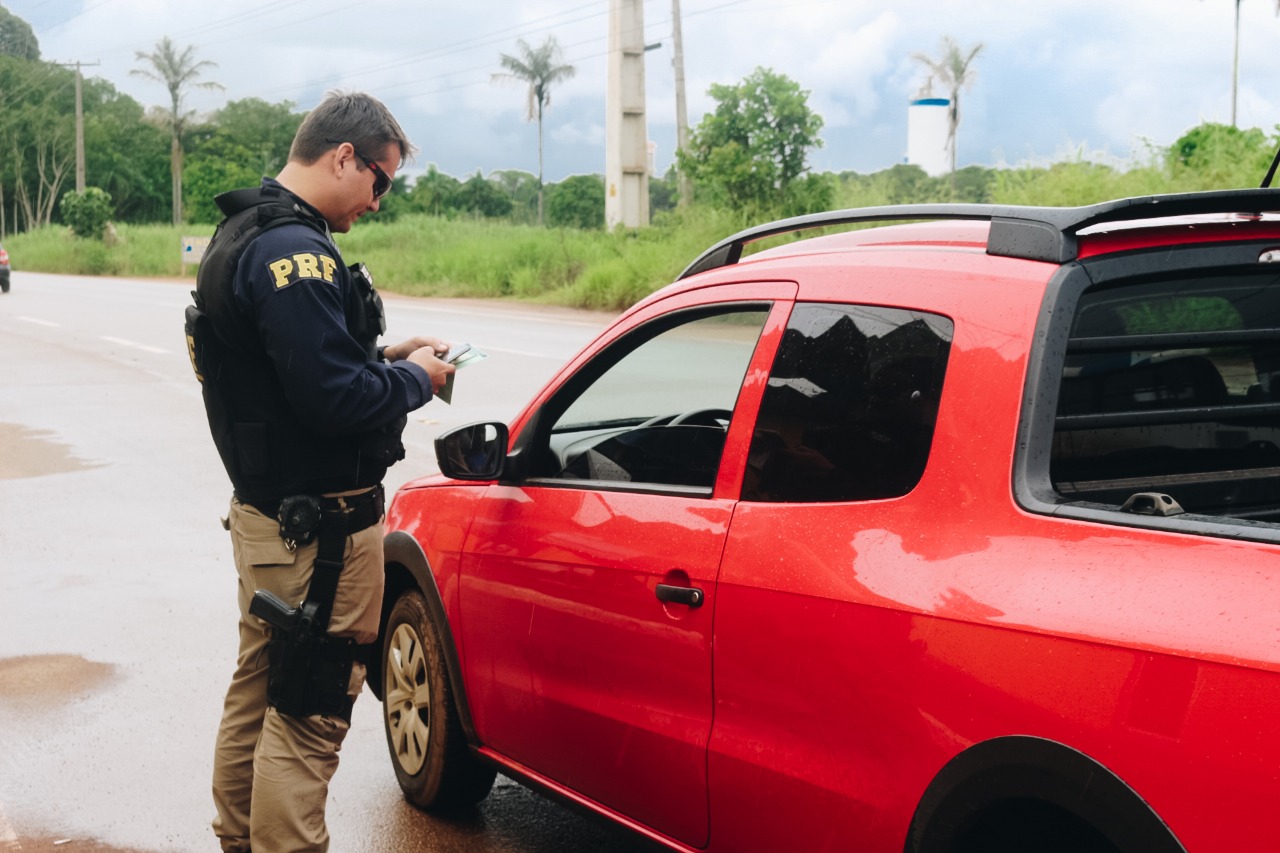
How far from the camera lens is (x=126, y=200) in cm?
10550

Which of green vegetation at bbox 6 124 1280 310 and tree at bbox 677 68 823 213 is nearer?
green vegetation at bbox 6 124 1280 310

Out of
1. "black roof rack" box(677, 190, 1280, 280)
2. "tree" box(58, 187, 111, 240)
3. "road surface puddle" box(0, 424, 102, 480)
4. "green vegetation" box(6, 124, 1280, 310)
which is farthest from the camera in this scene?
"tree" box(58, 187, 111, 240)

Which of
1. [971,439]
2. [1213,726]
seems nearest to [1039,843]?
[1213,726]

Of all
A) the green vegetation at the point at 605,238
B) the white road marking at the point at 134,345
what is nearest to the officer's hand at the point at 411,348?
the green vegetation at the point at 605,238

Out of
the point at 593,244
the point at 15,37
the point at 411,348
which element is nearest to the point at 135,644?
the point at 411,348

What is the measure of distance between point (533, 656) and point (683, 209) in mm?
27791

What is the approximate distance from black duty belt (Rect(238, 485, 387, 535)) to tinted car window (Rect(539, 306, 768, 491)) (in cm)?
44

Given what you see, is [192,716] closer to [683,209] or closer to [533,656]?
[533,656]

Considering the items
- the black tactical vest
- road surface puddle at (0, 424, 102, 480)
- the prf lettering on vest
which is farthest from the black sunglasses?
road surface puddle at (0, 424, 102, 480)

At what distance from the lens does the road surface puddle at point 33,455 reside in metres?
10.6

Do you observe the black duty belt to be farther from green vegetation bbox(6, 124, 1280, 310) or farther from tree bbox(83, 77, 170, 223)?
tree bbox(83, 77, 170, 223)

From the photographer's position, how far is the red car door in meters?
3.00

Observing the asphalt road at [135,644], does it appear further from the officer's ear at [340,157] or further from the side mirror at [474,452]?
the officer's ear at [340,157]

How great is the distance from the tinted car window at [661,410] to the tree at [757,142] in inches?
989
